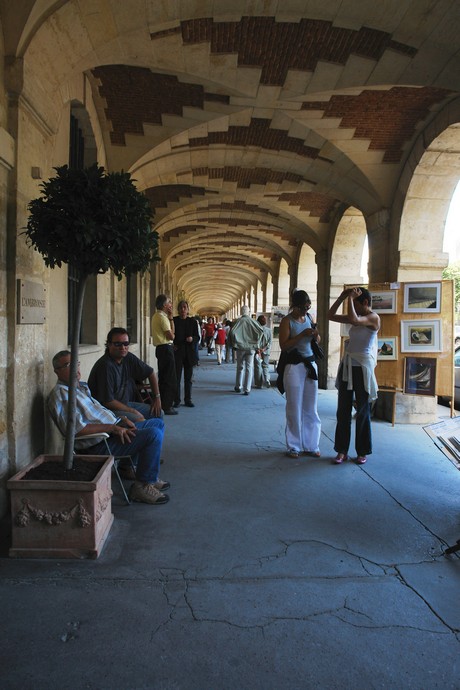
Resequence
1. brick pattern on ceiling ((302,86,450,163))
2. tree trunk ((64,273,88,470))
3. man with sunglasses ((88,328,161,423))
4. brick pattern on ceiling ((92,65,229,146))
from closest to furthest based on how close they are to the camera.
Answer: tree trunk ((64,273,88,470)) → man with sunglasses ((88,328,161,423)) → brick pattern on ceiling ((92,65,229,146)) → brick pattern on ceiling ((302,86,450,163))

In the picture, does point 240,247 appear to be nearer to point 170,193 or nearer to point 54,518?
point 170,193

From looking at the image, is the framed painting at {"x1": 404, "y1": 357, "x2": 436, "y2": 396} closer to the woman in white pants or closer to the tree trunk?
the woman in white pants

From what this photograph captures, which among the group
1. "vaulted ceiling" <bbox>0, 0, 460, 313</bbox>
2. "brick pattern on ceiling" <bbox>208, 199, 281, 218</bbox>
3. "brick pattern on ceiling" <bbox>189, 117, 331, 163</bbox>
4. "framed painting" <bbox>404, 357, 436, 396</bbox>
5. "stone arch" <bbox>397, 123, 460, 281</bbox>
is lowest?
"framed painting" <bbox>404, 357, 436, 396</bbox>

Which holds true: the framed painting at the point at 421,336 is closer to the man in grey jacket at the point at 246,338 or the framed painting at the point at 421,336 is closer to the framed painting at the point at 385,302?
the framed painting at the point at 385,302

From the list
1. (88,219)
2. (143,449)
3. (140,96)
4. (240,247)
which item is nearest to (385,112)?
(140,96)

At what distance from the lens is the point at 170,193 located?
33.1 feet

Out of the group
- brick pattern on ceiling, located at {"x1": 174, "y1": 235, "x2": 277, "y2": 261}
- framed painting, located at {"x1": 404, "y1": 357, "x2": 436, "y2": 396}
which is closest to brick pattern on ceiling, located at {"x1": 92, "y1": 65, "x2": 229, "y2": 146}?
framed painting, located at {"x1": 404, "y1": 357, "x2": 436, "y2": 396}

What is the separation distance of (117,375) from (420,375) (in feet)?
13.9

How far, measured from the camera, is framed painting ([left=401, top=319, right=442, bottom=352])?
611cm

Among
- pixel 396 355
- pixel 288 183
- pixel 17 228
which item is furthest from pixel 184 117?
pixel 396 355

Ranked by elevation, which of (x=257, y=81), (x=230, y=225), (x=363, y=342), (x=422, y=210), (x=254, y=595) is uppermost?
(x=230, y=225)

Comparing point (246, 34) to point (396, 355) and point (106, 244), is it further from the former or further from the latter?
point (396, 355)

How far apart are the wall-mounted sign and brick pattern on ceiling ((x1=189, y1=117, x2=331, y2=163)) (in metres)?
4.33

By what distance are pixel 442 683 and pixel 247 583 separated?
3.03 ft
